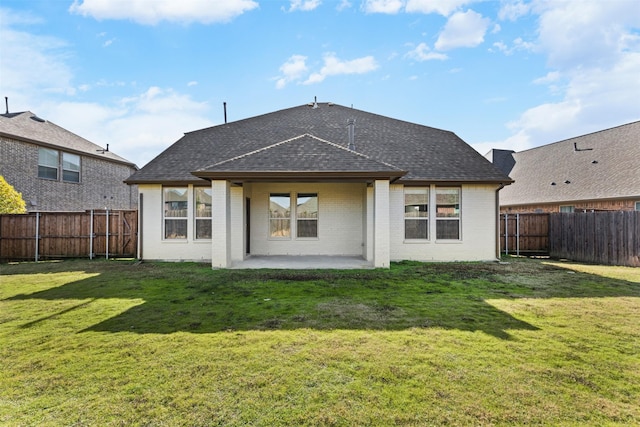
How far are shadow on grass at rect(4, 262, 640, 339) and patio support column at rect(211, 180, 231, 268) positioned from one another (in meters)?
0.70

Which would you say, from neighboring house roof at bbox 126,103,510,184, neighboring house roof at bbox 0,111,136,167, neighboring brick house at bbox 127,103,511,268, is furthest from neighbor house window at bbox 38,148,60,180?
neighboring brick house at bbox 127,103,511,268

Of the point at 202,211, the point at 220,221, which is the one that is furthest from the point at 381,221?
the point at 202,211

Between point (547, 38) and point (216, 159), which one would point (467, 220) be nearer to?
point (547, 38)

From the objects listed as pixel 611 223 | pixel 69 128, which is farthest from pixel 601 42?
pixel 69 128

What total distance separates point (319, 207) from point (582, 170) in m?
18.1

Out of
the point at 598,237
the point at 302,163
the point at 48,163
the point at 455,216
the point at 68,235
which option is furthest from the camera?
the point at 48,163

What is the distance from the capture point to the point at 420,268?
10289mm

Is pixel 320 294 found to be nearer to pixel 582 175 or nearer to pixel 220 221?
pixel 220 221

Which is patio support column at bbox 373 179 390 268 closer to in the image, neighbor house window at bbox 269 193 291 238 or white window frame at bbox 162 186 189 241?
neighbor house window at bbox 269 193 291 238

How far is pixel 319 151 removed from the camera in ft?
35.1

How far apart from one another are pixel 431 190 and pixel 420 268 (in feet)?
10.8

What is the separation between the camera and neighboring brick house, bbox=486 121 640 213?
1741 centimetres

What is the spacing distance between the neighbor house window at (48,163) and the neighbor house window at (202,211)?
1246 centimetres

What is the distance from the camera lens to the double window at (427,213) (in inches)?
475
